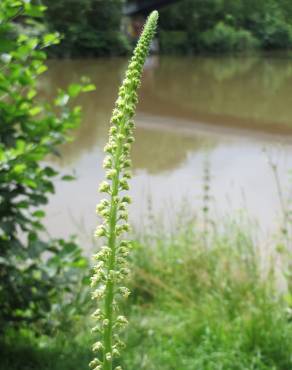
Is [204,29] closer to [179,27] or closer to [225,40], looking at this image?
[225,40]

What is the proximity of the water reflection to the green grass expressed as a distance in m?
0.50

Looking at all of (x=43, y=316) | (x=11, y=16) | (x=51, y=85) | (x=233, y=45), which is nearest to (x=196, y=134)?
(x=51, y=85)

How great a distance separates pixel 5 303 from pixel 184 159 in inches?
240

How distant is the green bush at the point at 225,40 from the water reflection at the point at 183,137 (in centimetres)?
739

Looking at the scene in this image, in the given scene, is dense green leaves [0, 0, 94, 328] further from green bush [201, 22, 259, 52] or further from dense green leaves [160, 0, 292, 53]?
green bush [201, 22, 259, 52]

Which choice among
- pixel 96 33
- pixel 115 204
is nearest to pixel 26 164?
pixel 115 204

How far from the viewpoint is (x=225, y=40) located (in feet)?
96.5

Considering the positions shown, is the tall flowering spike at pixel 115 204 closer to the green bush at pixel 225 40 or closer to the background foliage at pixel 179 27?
the background foliage at pixel 179 27

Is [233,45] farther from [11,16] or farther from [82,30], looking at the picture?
[11,16]

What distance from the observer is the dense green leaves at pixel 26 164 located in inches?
95.5

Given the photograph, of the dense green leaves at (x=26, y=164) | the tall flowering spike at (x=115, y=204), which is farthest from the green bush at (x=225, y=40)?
the tall flowering spike at (x=115, y=204)

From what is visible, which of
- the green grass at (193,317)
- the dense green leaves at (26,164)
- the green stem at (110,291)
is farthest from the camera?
the green grass at (193,317)

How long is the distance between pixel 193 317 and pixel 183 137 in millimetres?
7153

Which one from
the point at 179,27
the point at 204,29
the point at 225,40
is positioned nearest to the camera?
the point at 179,27
